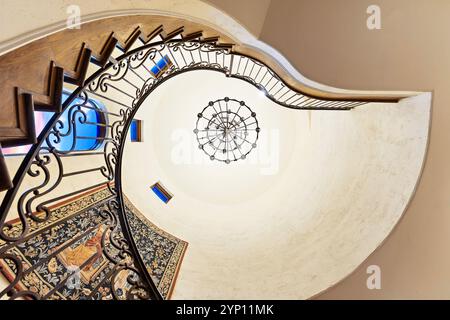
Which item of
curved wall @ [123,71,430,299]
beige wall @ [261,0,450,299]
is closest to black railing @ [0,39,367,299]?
beige wall @ [261,0,450,299]

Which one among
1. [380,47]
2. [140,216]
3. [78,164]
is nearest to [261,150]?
[140,216]

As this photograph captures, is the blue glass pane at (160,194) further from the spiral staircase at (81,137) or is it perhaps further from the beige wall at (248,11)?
the beige wall at (248,11)

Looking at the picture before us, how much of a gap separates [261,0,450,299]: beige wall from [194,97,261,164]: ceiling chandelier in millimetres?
3703

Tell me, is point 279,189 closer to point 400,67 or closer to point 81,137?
point 400,67

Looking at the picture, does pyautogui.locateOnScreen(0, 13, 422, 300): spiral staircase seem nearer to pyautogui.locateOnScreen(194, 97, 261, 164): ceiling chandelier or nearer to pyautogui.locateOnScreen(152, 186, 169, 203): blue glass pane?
pyautogui.locateOnScreen(194, 97, 261, 164): ceiling chandelier

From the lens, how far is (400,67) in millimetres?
2766

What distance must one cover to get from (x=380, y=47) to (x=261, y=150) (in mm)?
6109

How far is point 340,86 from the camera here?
296 centimetres

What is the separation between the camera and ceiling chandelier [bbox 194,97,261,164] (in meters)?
6.94

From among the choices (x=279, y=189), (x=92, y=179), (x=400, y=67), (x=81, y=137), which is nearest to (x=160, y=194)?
(x=92, y=179)

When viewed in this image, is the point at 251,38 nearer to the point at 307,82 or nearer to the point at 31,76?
the point at 307,82

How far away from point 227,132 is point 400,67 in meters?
4.59

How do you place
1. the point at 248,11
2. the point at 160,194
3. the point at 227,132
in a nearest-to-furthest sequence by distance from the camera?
the point at 248,11 < the point at 227,132 < the point at 160,194

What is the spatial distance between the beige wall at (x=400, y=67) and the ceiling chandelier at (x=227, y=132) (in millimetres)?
3703
